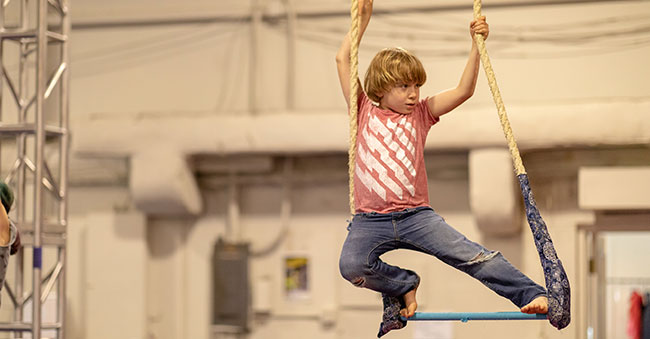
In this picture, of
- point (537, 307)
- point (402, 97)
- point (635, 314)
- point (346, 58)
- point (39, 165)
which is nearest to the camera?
point (537, 307)

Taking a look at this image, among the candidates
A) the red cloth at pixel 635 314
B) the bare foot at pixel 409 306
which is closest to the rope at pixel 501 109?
the bare foot at pixel 409 306

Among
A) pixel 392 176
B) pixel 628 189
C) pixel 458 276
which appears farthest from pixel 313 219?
pixel 392 176

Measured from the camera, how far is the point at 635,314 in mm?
8656

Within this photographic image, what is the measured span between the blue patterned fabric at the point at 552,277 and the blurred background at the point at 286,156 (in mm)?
2912

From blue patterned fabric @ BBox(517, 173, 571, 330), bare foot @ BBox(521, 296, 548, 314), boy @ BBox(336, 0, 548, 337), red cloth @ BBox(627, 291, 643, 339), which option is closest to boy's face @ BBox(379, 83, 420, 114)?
boy @ BBox(336, 0, 548, 337)

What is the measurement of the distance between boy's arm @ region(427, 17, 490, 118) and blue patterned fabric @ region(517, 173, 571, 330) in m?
0.35

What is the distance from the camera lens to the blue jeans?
3.08m

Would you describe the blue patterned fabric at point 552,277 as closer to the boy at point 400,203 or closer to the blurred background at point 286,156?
the boy at point 400,203

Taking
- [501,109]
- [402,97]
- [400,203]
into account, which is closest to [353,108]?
[402,97]

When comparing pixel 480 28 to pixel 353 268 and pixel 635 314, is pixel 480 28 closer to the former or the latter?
pixel 353 268

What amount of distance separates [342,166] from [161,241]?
1519 millimetres

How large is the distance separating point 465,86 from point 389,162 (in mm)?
366

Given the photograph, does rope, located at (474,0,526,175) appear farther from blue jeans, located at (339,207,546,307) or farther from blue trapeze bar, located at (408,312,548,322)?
blue trapeze bar, located at (408,312,548,322)

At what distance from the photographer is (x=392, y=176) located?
10.4ft
